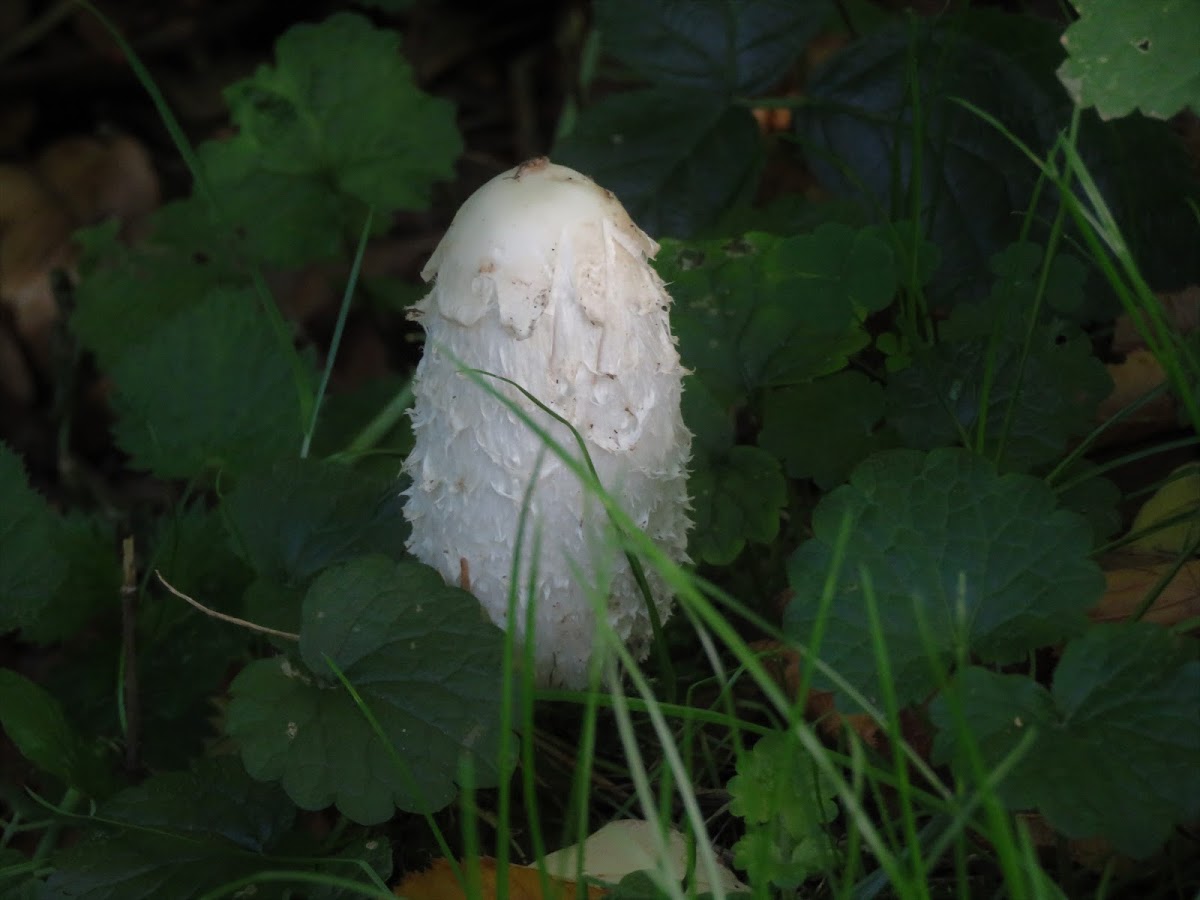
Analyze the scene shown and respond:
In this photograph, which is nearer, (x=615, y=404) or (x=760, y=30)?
(x=615, y=404)

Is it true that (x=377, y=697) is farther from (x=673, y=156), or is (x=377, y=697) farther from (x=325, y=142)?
(x=325, y=142)

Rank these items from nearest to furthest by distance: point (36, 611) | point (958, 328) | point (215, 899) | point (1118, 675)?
1. point (1118, 675)
2. point (215, 899)
3. point (36, 611)
4. point (958, 328)

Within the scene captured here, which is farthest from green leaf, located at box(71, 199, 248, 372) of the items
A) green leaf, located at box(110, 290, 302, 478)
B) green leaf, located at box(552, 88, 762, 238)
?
green leaf, located at box(552, 88, 762, 238)

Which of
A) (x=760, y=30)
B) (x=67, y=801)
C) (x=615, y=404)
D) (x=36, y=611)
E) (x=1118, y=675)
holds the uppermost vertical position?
(x=760, y=30)

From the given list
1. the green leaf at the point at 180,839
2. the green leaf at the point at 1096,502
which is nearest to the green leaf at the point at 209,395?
the green leaf at the point at 180,839

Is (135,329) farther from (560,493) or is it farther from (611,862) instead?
(611,862)

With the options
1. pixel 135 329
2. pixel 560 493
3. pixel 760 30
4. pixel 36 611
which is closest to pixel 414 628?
pixel 560 493
